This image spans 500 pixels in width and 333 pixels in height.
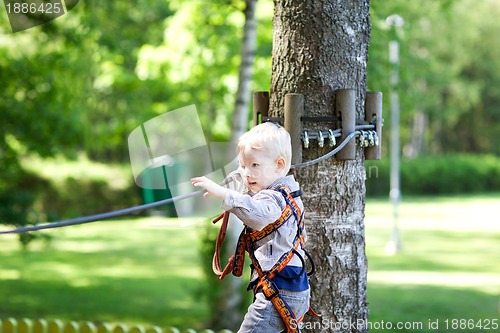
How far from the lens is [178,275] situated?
45.8ft

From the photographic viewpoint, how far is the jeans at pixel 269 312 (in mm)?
2525

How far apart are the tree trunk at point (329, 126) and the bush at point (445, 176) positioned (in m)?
29.5

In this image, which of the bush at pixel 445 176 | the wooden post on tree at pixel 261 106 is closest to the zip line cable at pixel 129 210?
the wooden post on tree at pixel 261 106

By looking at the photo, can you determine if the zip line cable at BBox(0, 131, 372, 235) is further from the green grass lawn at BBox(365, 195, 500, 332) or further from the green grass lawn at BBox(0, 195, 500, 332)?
the green grass lawn at BBox(365, 195, 500, 332)

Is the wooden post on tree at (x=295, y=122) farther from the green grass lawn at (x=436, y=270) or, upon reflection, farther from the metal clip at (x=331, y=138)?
the green grass lawn at (x=436, y=270)

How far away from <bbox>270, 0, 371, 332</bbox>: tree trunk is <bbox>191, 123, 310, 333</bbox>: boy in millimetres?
530

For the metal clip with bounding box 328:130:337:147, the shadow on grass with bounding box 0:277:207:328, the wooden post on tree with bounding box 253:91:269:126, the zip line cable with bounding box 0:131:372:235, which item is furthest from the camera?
the shadow on grass with bounding box 0:277:207:328

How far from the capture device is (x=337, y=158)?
3.06 metres

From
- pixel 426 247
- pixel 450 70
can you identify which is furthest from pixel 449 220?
pixel 450 70

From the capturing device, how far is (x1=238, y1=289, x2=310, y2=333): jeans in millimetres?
2525

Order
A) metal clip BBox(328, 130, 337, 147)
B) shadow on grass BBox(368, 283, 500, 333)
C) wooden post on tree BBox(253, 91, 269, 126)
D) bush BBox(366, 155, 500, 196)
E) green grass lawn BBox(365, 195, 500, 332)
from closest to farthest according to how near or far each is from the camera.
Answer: metal clip BBox(328, 130, 337, 147), wooden post on tree BBox(253, 91, 269, 126), shadow on grass BBox(368, 283, 500, 333), green grass lawn BBox(365, 195, 500, 332), bush BBox(366, 155, 500, 196)

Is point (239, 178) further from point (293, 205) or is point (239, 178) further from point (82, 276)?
point (82, 276)

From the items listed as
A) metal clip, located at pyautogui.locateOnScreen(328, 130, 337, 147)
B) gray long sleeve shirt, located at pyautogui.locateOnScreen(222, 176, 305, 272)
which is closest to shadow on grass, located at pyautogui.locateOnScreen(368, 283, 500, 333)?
metal clip, located at pyautogui.locateOnScreen(328, 130, 337, 147)

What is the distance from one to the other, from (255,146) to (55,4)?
5.30 meters
